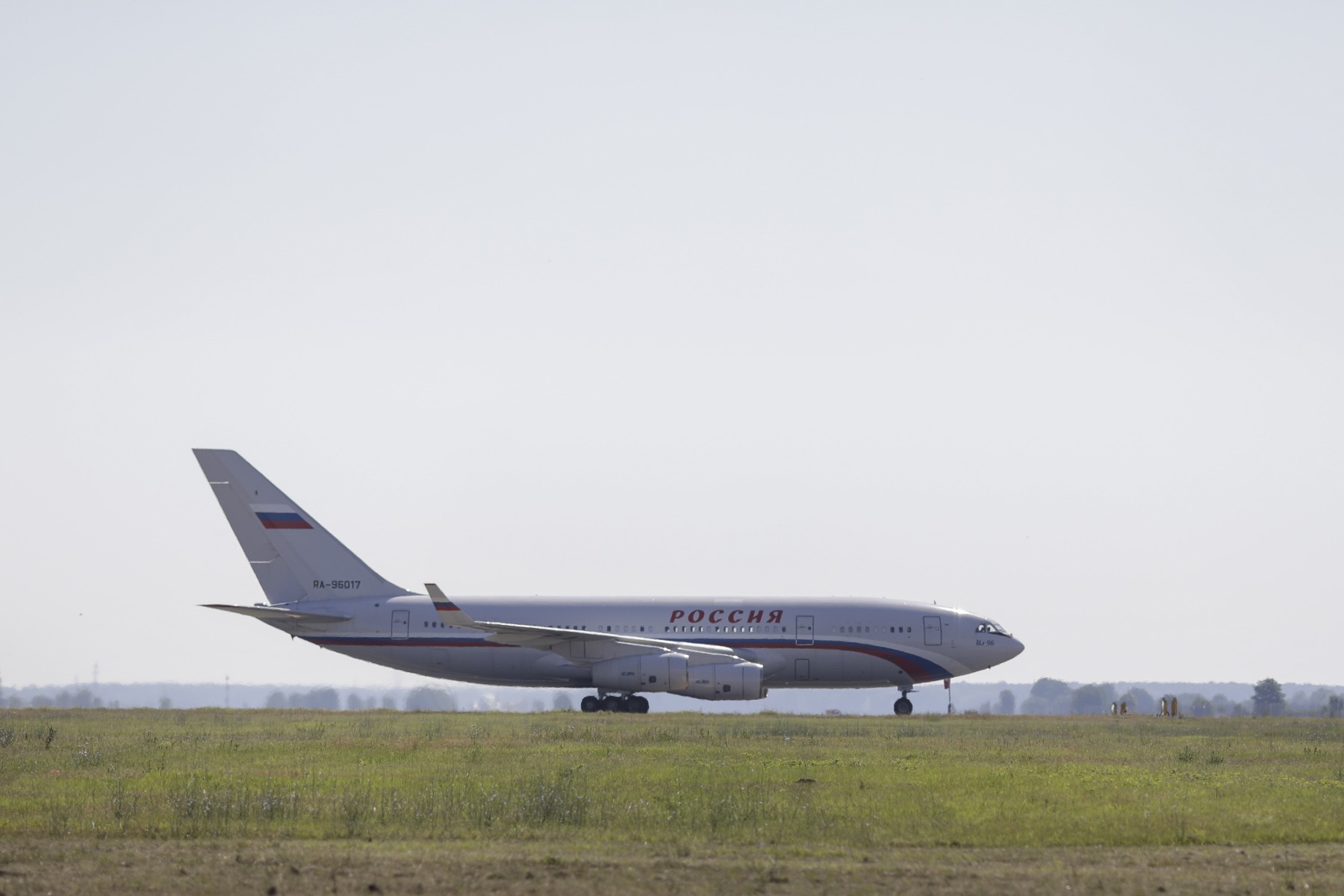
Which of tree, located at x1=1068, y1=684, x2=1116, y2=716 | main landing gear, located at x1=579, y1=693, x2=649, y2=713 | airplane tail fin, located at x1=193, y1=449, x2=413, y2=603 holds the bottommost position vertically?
tree, located at x1=1068, y1=684, x2=1116, y2=716

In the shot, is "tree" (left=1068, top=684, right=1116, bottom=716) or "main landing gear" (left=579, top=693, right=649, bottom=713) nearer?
"main landing gear" (left=579, top=693, right=649, bottom=713)

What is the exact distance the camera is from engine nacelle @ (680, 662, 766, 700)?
4275 cm

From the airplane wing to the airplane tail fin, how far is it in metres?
4.30

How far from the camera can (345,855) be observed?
14.7m

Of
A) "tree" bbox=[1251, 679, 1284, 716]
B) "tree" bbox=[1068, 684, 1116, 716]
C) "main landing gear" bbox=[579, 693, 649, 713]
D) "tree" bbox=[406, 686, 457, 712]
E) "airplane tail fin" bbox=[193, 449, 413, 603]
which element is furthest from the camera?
"tree" bbox=[1068, 684, 1116, 716]

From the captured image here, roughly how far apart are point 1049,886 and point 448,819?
7087mm

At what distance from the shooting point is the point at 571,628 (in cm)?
4519

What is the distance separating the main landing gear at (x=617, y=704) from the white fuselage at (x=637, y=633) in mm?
784

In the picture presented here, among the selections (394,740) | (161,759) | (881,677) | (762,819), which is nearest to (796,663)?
(881,677)

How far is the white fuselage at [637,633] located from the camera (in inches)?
1791

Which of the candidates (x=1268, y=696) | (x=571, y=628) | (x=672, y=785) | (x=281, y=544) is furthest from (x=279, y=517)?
(x=1268, y=696)

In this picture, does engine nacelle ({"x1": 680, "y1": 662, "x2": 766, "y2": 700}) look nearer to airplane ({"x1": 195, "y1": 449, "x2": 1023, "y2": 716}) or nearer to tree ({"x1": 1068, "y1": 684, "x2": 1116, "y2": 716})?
airplane ({"x1": 195, "y1": 449, "x2": 1023, "y2": 716})

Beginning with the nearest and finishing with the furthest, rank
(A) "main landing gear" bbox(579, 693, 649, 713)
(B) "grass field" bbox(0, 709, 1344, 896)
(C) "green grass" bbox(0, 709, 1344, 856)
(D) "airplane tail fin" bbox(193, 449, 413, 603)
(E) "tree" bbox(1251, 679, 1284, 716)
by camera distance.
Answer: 1. (B) "grass field" bbox(0, 709, 1344, 896)
2. (C) "green grass" bbox(0, 709, 1344, 856)
3. (A) "main landing gear" bbox(579, 693, 649, 713)
4. (D) "airplane tail fin" bbox(193, 449, 413, 603)
5. (E) "tree" bbox(1251, 679, 1284, 716)

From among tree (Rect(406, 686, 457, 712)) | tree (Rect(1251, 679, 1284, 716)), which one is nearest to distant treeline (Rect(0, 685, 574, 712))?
tree (Rect(406, 686, 457, 712))
